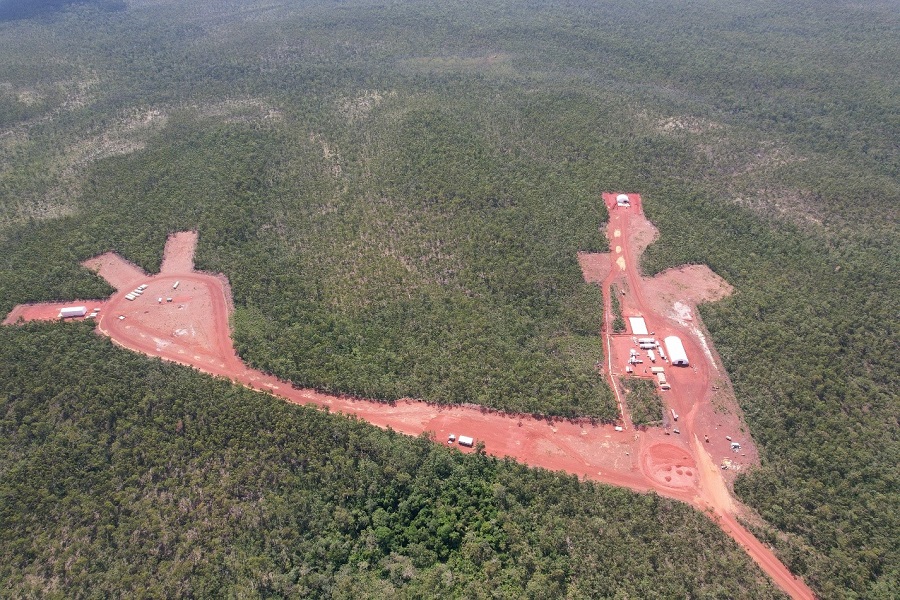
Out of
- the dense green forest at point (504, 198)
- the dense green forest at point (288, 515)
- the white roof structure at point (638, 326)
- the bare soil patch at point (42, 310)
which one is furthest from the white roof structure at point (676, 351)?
the bare soil patch at point (42, 310)

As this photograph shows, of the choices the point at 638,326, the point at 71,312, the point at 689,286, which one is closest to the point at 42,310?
the point at 71,312

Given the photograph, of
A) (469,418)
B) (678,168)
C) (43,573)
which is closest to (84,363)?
(43,573)

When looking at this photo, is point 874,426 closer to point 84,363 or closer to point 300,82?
point 84,363

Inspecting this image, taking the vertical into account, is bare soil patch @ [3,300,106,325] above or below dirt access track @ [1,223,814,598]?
above

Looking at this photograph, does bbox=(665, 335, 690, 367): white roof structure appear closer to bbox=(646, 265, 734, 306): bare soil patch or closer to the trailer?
bbox=(646, 265, 734, 306): bare soil patch

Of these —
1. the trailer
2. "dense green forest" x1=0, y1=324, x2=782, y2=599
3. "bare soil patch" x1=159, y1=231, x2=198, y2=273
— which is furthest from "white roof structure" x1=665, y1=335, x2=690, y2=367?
the trailer
